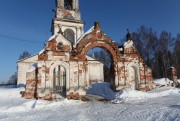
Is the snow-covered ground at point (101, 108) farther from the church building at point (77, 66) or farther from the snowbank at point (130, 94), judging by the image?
the church building at point (77, 66)

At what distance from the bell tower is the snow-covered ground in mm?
13104

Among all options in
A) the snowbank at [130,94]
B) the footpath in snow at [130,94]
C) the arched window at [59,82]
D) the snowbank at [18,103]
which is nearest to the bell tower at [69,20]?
the arched window at [59,82]

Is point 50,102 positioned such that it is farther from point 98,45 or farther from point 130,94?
point 98,45

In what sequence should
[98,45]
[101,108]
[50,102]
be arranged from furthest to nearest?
1. [98,45]
2. [50,102]
3. [101,108]

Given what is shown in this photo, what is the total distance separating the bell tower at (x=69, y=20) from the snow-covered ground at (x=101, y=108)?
13104 mm

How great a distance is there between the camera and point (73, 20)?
29062 millimetres

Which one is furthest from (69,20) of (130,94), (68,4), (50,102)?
(50,102)

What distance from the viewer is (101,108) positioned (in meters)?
10.7

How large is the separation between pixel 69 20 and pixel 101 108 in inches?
792

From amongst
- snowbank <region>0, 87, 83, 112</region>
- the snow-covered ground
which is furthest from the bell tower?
snowbank <region>0, 87, 83, 112</region>

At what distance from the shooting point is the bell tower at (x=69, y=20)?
92.3ft

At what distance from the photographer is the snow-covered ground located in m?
8.16

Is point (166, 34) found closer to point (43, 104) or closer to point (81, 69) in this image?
→ point (81, 69)

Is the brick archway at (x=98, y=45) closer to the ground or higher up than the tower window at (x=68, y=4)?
closer to the ground
